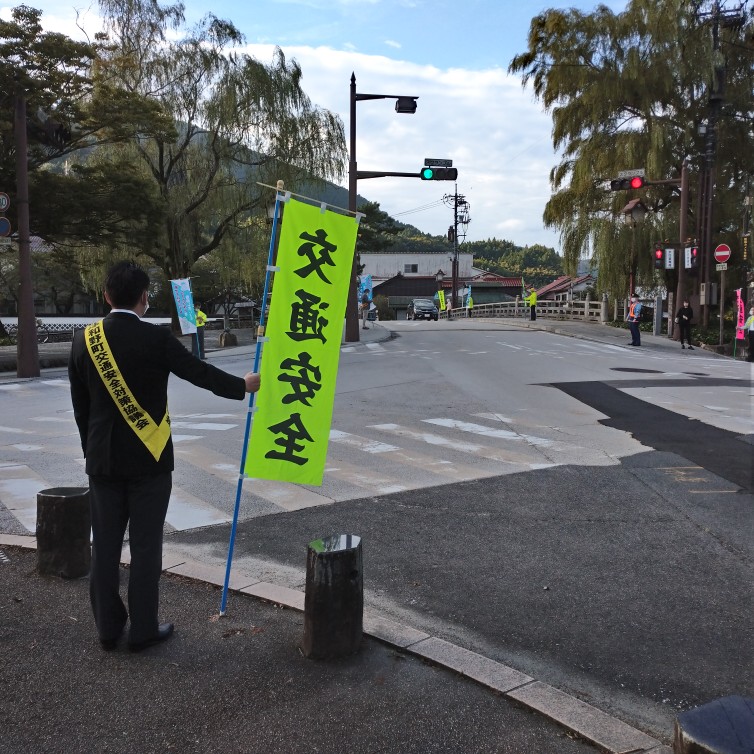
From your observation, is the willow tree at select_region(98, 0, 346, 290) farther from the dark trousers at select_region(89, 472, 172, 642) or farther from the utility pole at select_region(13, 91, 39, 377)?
the dark trousers at select_region(89, 472, 172, 642)

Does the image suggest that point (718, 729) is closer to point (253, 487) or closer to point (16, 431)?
point (253, 487)

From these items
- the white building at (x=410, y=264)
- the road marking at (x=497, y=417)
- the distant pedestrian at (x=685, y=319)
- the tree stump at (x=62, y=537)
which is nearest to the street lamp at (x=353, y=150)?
the distant pedestrian at (x=685, y=319)

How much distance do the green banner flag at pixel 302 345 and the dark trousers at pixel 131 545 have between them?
558 mm

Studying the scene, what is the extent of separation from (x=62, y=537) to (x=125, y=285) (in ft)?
6.03

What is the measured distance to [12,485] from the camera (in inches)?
261

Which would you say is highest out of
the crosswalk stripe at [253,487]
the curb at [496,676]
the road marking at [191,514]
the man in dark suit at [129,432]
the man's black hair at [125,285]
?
the man's black hair at [125,285]

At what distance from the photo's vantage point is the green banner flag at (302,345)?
367 centimetres

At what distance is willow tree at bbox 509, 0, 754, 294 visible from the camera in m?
25.6

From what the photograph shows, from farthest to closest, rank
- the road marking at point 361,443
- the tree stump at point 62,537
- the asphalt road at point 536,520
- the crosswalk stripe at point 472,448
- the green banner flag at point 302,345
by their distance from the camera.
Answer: the road marking at point 361,443 < the crosswalk stripe at point 472,448 < the tree stump at point 62,537 < the green banner flag at point 302,345 < the asphalt road at point 536,520

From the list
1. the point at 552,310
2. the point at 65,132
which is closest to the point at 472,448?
the point at 65,132

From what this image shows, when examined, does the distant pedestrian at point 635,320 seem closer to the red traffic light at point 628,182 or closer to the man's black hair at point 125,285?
the red traffic light at point 628,182

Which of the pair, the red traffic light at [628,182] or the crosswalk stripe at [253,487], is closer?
the crosswalk stripe at [253,487]

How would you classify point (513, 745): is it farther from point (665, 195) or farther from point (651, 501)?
point (665, 195)

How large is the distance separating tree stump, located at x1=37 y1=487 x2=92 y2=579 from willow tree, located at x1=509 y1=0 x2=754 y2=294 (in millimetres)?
25117
